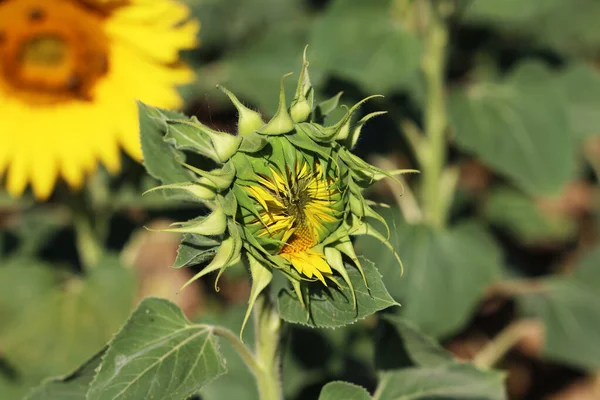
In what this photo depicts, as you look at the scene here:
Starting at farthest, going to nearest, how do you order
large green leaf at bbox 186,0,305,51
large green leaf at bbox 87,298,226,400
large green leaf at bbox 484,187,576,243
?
large green leaf at bbox 186,0,305,51 → large green leaf at bbox 484,187,576,243 → large green leaf at bbox 87,298,226,400

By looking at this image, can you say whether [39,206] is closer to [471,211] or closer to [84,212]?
[84,212]

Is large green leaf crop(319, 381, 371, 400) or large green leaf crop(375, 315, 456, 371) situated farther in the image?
large green leaf crop(375, 315, 456, 371)

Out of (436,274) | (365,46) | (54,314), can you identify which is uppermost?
(365,46)

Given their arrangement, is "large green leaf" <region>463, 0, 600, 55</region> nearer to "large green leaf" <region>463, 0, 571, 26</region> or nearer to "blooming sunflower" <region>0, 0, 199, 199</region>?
"large green leaf" <region>463, 0, 571, 26</region>

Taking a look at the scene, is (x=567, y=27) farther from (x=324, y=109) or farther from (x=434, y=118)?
(x=324, y=109)

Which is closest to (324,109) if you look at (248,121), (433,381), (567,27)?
(248,121)

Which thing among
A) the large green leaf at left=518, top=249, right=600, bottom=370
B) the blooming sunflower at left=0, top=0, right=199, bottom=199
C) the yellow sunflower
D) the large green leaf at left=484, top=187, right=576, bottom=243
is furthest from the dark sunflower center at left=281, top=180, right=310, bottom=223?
the large green leaf at left=484, top=187, right=576, bottom=243
